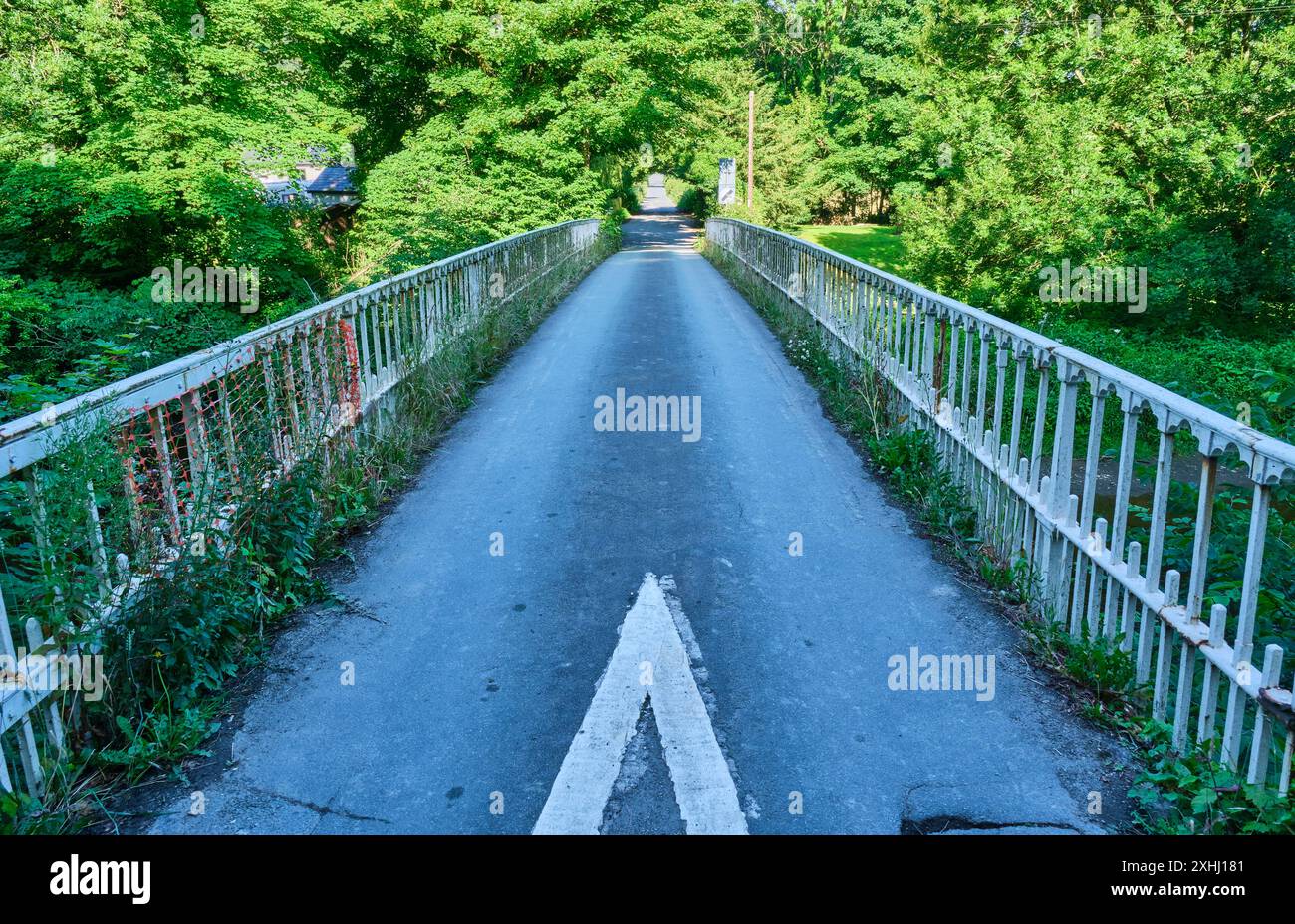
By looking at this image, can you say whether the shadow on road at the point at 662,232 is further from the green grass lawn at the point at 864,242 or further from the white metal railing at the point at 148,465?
the white metal railing at the point at 148,465

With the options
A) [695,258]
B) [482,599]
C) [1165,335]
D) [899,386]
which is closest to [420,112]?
[695,258]

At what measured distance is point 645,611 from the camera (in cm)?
516

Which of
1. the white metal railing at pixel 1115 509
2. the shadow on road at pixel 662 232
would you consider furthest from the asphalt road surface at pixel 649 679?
the shadow on road at pixel 662 232

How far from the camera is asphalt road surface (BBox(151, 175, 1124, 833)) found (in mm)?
3523

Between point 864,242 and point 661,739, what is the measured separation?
44.4 metres

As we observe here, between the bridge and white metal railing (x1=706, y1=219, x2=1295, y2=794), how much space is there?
0.02 metres

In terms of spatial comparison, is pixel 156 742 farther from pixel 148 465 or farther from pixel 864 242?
pixel 864 242

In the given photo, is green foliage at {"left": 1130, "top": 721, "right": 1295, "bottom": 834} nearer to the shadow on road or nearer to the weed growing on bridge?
the weed growing on bridge

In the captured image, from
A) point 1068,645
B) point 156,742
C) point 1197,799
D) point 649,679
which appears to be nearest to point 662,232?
point 1068,645

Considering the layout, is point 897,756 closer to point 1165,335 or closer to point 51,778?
point 51,778

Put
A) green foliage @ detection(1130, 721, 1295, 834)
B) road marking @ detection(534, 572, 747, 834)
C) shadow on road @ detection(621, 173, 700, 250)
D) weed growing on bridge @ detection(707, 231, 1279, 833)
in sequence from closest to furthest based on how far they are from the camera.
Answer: green foliage @ detection(1130, 721, 1295, 834)
weed growing on bridge @ detection(707, 231, 1279, 833)
road marking @ detection(534, 572, 747, 834)
shadow on road @ detection(621, 173, 700, 250)

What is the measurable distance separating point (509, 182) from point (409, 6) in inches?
233

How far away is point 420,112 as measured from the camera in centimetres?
3569

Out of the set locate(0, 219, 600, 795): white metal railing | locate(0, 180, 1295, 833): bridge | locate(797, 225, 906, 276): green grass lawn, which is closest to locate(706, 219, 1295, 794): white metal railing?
locate(0, 180, 1295, 833): bridge
